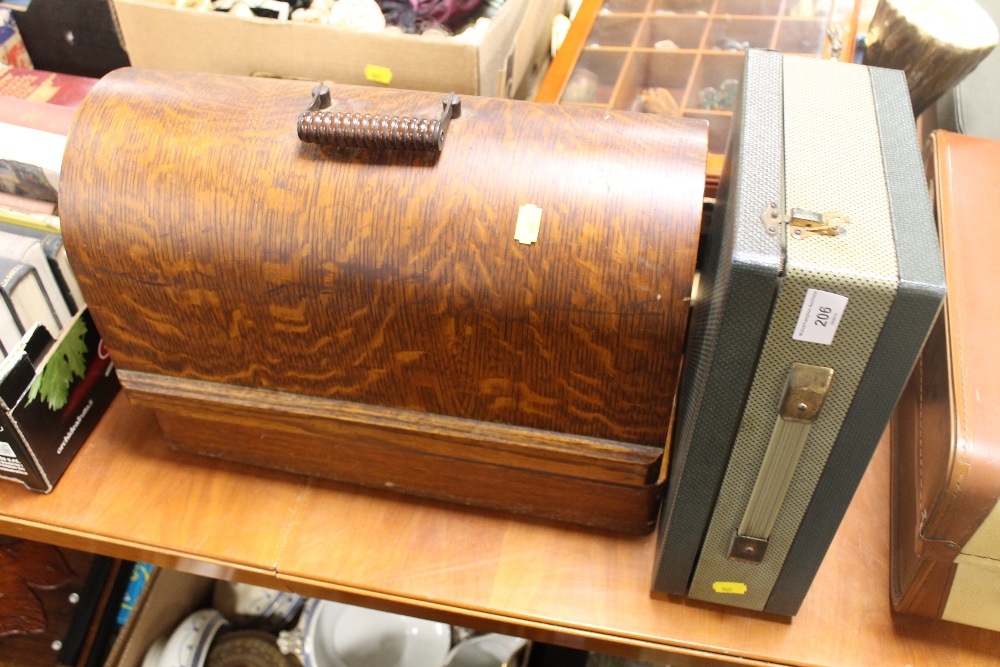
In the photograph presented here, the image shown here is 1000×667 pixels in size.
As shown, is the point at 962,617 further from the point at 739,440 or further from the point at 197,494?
the point at 197,494

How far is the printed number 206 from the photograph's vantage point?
1.66 feet

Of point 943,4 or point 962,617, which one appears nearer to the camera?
point 962,617

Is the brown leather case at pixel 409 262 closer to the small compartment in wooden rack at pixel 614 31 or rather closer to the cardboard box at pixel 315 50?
the cardboard box at pixel 315 50

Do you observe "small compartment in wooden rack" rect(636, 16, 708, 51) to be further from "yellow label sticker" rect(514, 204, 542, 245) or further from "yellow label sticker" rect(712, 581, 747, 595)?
"yellow label sticker" rect(712, 581, 747, 595)

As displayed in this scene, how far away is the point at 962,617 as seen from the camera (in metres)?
0.75

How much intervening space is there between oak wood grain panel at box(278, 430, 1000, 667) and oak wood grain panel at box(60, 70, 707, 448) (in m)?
0.19

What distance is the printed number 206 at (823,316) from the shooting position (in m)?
0.50

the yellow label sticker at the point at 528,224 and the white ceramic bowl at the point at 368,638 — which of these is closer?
the yellow label sticker at the point at 528,224

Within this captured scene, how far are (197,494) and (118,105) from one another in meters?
0.44

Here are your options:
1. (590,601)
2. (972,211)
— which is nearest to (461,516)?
(590,601)

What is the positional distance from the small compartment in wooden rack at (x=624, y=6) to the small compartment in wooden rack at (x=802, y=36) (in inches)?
8.9

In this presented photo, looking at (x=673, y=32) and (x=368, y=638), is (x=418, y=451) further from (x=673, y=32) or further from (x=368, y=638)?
(x=673, y=32)

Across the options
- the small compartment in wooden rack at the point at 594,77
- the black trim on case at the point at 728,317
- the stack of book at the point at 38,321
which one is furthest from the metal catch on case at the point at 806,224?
the stack of book at the point at 38,321

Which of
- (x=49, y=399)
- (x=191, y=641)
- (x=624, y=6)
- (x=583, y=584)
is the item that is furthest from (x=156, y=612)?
(x=624, y=6)
